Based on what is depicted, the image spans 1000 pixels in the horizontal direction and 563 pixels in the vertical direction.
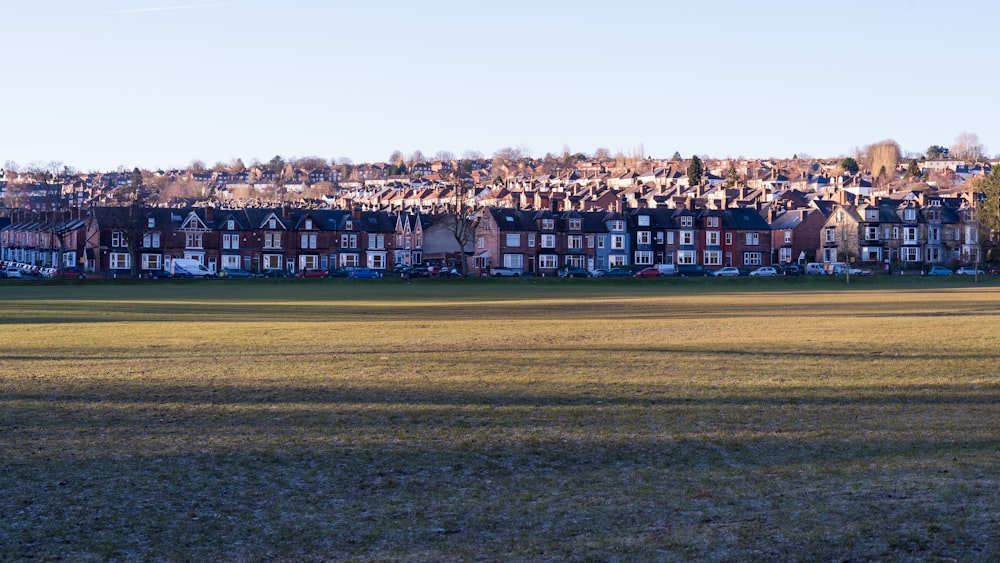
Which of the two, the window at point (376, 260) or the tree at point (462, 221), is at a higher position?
the tree at point (462, 221)

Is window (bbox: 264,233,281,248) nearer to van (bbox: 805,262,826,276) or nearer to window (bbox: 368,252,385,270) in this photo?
window (bbox: 368,252,385,270)

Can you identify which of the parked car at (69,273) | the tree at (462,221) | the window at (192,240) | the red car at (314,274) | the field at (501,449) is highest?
the tree at (462,221)

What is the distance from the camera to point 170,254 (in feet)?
413

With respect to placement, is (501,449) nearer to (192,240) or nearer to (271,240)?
(192,240)

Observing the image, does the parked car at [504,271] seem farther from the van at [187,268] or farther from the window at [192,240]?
the window at [192,240]

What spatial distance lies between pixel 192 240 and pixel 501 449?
387ft

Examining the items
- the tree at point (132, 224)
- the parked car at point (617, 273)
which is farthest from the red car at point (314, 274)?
the parked car at point (617, 273)

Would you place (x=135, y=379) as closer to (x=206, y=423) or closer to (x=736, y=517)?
(x=206, y=423)

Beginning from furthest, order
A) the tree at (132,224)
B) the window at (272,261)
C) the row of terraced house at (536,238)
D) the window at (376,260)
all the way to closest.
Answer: the window at (376,260) → the window at (272,261) → the row of terraced house at (536,238) → the tree at (132,224)

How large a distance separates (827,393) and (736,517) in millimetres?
9154

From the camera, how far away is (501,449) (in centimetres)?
1396

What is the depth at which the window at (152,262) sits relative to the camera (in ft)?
411

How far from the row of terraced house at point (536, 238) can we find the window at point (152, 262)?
0.13 meters

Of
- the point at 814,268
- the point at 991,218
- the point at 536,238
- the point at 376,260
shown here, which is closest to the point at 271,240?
the point at 376,260
